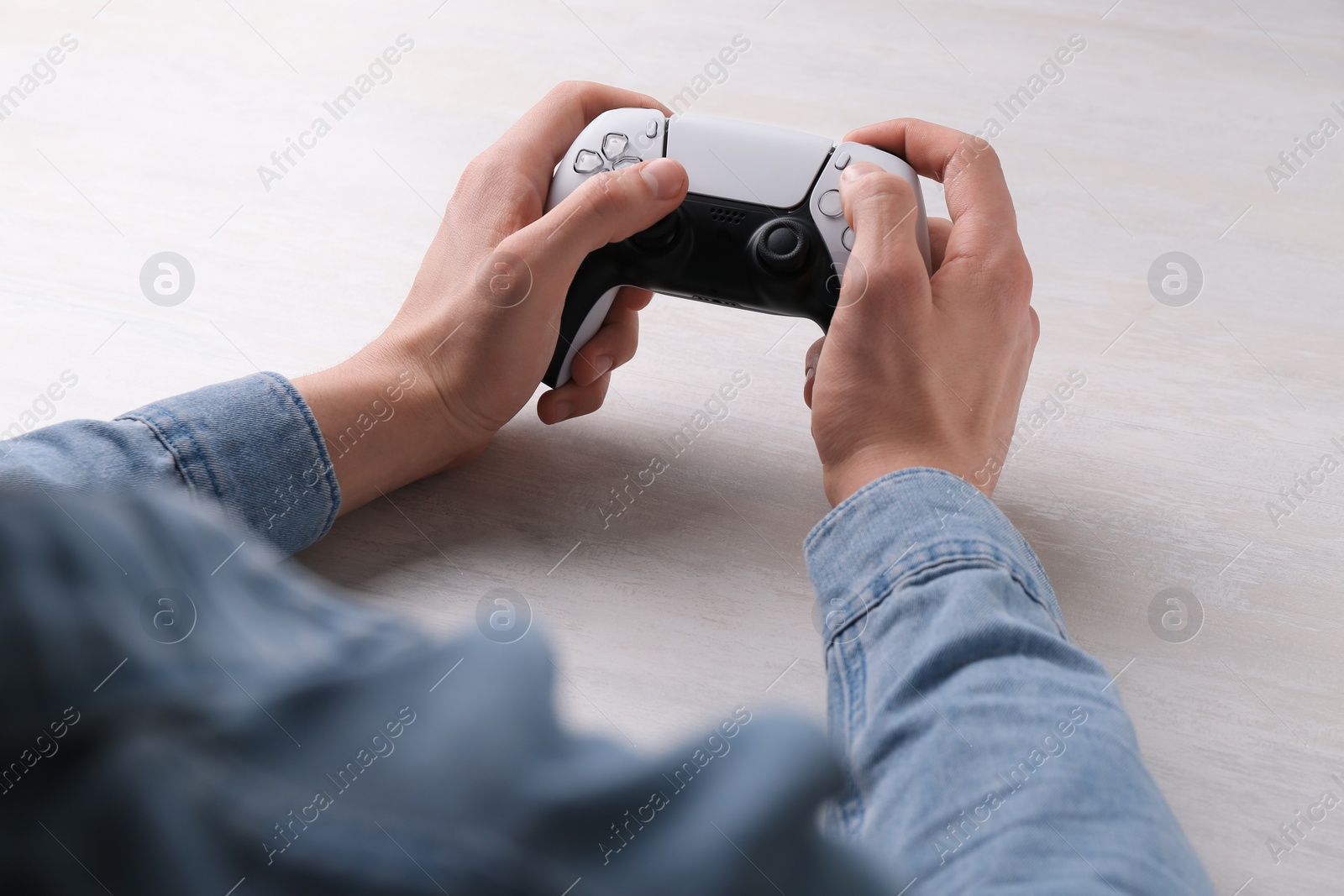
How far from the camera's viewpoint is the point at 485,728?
202 millimetres

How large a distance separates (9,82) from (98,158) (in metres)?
0.19

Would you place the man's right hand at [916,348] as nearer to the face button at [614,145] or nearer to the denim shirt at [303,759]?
the face button at [614,145]

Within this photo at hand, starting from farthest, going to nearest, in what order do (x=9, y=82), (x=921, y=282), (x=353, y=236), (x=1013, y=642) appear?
(x=9, y=82)
(x=353, y=236)
(x=921, y=282)
(x=1013, y=642)

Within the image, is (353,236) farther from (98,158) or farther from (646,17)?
(646,17)

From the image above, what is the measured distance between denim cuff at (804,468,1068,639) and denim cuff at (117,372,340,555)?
278 millimetres

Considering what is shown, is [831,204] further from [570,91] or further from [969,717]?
[969,717]

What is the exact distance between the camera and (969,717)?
36 cm

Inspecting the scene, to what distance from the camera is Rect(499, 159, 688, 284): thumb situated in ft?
1.84

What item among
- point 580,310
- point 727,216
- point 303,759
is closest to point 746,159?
point 727,216

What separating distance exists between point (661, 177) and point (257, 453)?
282 mm

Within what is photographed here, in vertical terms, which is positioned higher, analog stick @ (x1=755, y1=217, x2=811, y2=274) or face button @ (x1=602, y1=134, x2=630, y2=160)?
face button @ (x1=602, y1=134, x2=630, y2=160)

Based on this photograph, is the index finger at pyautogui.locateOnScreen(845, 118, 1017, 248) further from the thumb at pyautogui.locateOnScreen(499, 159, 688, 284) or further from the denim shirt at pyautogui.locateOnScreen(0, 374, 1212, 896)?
the denim shirt at pyautogui.locateOnScreen(0, 374, 1212, 896)

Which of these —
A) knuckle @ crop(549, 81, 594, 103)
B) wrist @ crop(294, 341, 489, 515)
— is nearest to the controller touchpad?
knuckle @ crop(549, 81, 594, 103)

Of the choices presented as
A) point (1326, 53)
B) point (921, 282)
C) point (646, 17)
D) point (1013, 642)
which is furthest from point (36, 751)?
point (1326, 53)
